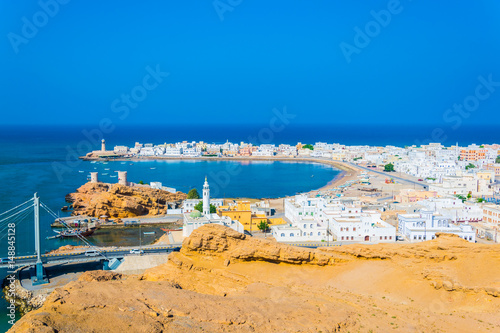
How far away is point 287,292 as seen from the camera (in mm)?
10539

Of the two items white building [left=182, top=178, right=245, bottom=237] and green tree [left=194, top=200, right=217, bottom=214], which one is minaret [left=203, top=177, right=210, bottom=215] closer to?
white building [left=182, top=178, right=245, bottom=237]

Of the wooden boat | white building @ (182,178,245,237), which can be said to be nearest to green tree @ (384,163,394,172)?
white building @ (182,178,245,237)

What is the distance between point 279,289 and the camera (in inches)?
422

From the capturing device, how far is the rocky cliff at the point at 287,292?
7.96 m

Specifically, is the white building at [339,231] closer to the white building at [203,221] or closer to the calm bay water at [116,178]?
the white building at [203,221]

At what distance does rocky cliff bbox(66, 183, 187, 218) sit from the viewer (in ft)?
104

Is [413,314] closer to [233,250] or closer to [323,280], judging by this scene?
[323,280]

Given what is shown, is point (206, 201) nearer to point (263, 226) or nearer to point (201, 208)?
point (201, 208)

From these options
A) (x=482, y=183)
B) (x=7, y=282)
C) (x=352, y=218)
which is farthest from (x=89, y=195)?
(x=482, y=183)

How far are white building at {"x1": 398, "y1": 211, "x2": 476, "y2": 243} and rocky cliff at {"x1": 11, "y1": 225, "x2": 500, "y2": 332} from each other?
10762 millimetres

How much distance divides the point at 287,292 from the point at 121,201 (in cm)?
2351

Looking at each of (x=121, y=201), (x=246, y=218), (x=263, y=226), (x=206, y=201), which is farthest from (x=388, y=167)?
(x=206, y=201)

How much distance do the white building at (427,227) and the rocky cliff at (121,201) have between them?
16944 millimetres

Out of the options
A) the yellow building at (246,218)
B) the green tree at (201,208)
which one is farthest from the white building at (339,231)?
the green tree at (201,208)
